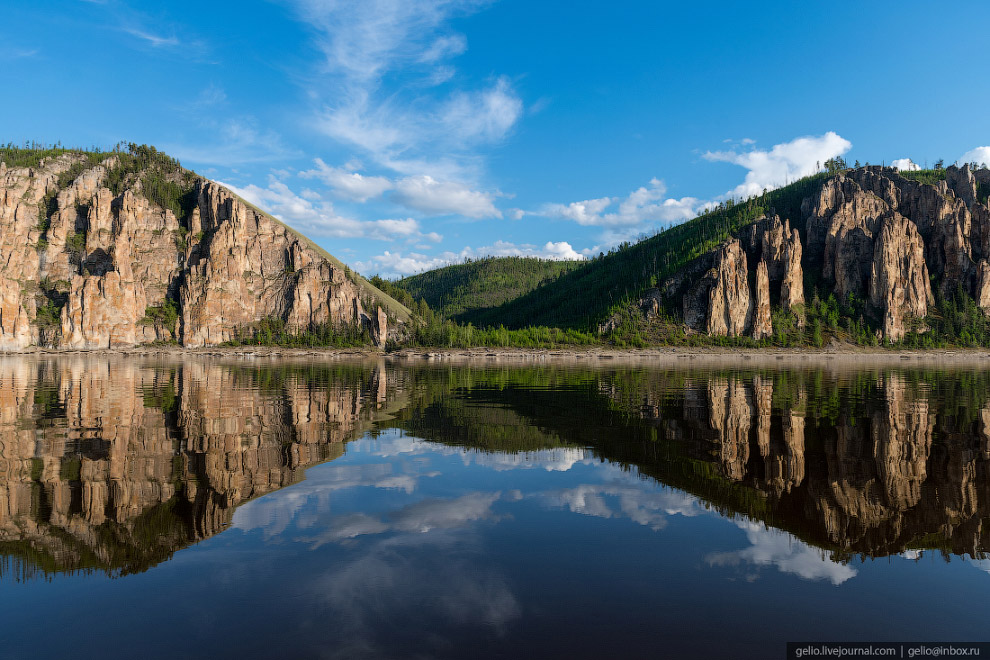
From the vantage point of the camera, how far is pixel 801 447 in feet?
75.1

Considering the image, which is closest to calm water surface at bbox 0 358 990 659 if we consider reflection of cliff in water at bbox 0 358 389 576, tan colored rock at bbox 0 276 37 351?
reflection of cliff in water at bbox 0 358 389 576

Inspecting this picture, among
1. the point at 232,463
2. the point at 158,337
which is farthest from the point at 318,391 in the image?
the point at 158,337

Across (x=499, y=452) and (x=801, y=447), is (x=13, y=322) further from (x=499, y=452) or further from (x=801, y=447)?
(x=801, y=447)

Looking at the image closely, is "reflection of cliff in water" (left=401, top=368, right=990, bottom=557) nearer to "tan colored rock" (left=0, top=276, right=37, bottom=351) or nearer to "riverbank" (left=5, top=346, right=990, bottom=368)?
"riverbank" (left=5, top=346, right=990, bottom=368)

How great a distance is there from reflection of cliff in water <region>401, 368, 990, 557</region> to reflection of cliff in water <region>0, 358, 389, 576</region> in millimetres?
8000

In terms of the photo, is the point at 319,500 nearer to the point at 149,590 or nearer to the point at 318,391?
the point at 149,590

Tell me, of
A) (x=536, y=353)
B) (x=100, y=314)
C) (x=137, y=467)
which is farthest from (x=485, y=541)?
(x=100, y=314)

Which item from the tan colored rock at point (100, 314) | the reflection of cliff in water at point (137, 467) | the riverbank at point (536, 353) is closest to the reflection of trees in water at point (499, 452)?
the reflection of cliff in water at point (137, 467)

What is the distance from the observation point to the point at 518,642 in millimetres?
8461

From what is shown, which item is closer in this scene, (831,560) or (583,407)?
(831,560)

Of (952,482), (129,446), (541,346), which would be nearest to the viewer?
Result: (952,482)

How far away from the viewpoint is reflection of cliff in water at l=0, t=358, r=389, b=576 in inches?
486

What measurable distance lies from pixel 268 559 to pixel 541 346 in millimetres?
184163

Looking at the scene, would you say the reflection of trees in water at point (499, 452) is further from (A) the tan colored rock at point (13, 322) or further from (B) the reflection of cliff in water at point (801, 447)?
(A) the tan colored rock at point (13, 322)
